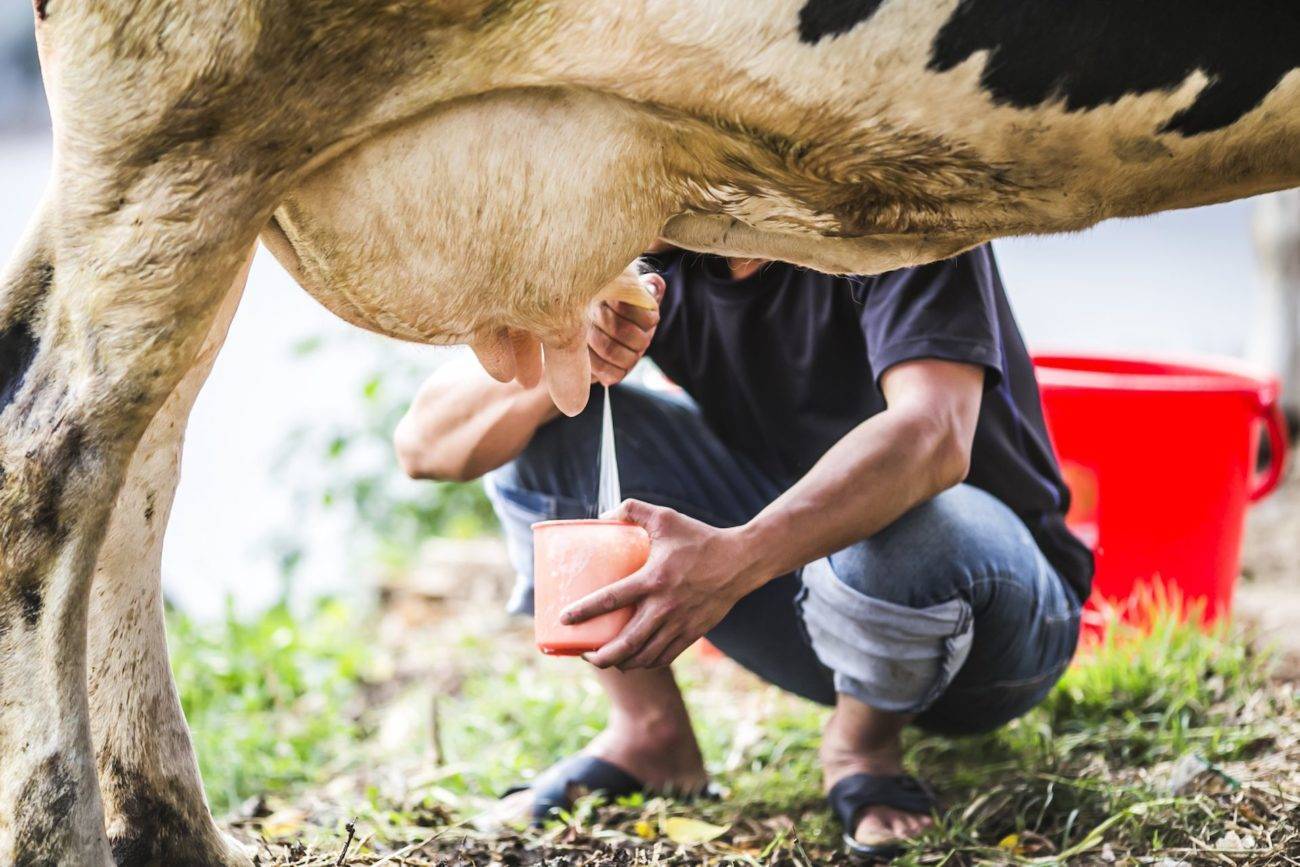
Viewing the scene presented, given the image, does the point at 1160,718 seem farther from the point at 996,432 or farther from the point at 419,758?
the point at 419,758

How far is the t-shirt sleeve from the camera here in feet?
6.05

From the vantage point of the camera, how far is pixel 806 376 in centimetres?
212

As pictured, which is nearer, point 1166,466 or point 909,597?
point 909,597

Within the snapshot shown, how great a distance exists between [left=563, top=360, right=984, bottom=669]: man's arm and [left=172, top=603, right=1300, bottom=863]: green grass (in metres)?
0.40

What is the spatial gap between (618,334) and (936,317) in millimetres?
426

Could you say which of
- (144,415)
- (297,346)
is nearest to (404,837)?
(144,415)

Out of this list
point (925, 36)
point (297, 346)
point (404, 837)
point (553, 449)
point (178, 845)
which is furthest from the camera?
point (297, 346)

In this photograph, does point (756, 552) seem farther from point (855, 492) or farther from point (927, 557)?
point (927, 557)

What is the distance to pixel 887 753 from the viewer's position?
6.95ft

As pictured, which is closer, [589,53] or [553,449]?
[589,53]

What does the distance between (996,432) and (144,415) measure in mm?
1236

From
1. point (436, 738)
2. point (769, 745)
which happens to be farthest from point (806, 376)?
point (436, 738)

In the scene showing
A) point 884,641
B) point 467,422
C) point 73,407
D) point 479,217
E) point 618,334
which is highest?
point 479,217

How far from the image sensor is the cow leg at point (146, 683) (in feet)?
4.92
